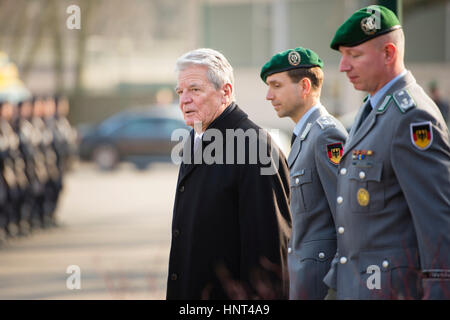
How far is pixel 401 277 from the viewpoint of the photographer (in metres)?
3.06

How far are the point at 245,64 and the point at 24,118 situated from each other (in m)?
24.3

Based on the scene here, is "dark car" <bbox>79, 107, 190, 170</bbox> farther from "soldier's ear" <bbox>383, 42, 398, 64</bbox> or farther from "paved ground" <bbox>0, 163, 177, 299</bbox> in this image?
"soldier's ear" <bbox>383, 42, 398, 64</bbox>

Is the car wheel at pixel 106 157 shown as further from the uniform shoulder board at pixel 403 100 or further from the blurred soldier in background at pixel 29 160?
the uniform shoulder board at pixel 403 100

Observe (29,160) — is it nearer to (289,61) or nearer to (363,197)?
(289,61)

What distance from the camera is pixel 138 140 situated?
82.7ft

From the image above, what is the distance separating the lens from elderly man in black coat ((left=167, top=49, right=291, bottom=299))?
3.36 m

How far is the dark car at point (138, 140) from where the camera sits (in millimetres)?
25078

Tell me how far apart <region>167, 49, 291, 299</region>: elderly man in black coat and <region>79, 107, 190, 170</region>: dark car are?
2129cm

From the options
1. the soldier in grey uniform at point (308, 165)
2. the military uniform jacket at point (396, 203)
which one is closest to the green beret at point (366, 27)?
the military uniform jacket at point (396, 203)

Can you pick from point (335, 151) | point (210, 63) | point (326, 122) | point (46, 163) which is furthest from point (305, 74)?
point (46, 163)

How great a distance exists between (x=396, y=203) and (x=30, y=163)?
34.1 feet

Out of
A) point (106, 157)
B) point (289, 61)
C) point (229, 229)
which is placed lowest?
point (229, 229)

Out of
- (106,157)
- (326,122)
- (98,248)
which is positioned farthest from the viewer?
(106,157)

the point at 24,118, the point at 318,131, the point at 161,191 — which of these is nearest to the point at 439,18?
the point at 161,191
